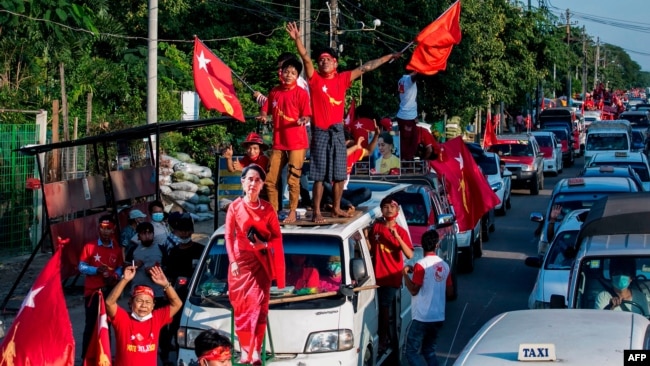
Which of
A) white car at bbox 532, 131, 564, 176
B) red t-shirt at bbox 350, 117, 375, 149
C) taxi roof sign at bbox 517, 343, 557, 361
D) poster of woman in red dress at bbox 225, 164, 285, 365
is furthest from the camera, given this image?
white car at bbox 532, 131, 564, 176

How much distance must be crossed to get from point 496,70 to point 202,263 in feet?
129

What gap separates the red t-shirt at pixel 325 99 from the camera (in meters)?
10.7

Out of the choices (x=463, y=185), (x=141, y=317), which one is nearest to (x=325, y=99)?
(x=141, y=317)

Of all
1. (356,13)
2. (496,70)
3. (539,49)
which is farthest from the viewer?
(539,49)

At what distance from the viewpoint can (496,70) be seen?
156ft

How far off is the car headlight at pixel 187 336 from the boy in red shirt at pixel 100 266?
1.46 metres

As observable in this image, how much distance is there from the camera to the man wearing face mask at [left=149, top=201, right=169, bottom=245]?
40.1 feet

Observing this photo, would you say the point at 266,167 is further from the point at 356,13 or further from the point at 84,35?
the point at 356,13

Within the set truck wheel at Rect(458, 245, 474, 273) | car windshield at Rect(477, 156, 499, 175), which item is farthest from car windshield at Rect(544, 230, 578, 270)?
car windshield at Rect(477, 156, 499, 175)

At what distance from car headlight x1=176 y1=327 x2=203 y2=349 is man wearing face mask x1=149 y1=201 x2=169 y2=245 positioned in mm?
2623

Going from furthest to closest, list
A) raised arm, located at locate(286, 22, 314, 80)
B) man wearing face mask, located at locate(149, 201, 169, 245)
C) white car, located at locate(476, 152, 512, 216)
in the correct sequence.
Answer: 1. white car, located at locate(476, 152, 512, 216)
2. man wearing face mask, located at locate(149, 201, 169, 245)
3. raised arm, located at locate(286, 22, 314, 80)

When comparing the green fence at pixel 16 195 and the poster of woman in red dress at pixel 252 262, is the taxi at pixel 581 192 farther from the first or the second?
the poster of woman in red dress at pixel 252 262

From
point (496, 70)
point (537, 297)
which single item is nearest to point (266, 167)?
point (537, 297)

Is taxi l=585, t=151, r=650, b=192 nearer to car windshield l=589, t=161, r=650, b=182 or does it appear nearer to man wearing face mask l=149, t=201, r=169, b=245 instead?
car windshield l=589, t=161, r=650, b=182
